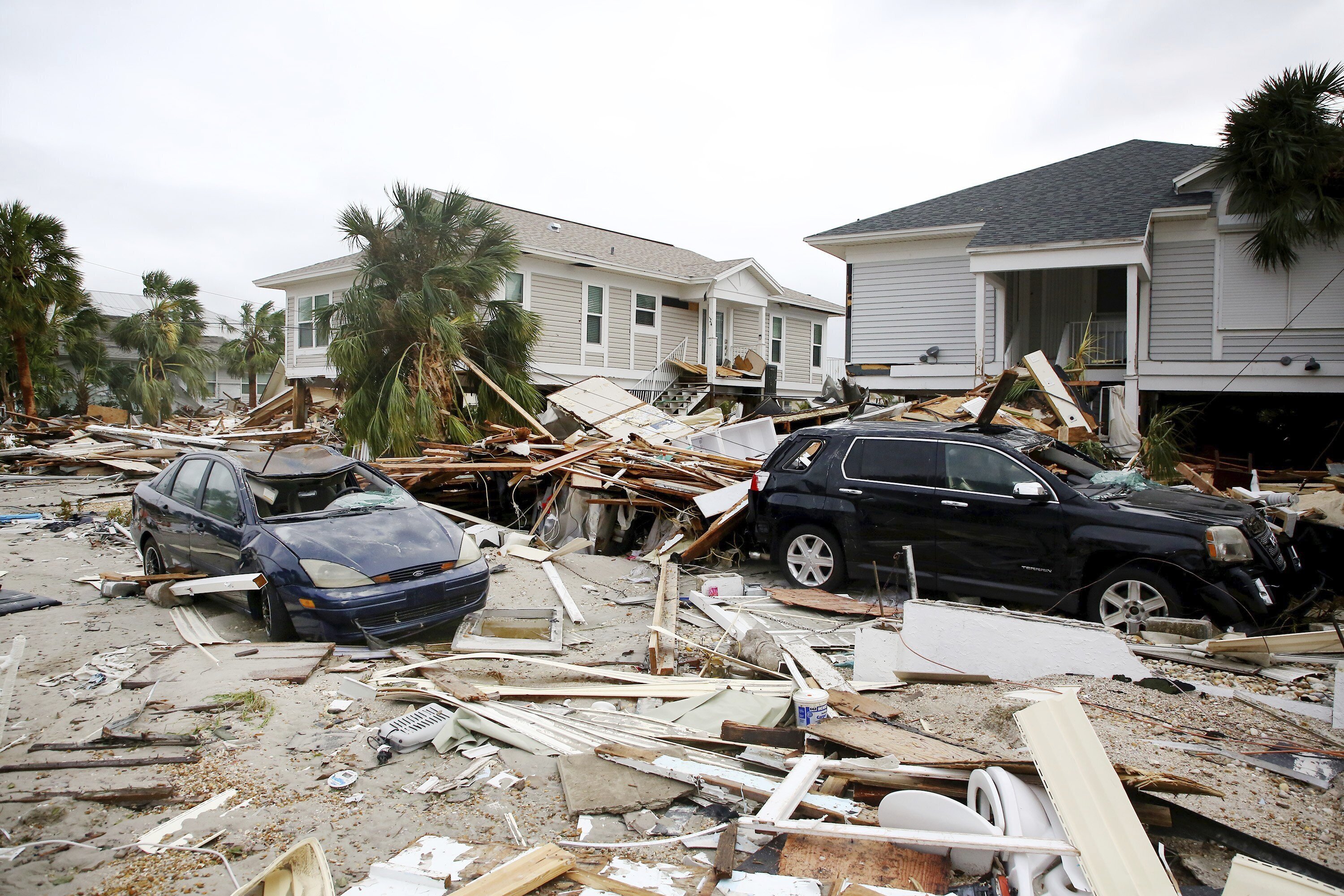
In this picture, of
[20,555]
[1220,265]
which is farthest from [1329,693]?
[20,555]

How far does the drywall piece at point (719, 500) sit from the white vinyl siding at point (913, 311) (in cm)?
844

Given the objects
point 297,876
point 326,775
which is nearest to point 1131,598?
point 326,775

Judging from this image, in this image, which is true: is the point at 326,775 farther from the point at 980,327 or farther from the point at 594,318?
the point at 594,318

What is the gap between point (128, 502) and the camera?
51.6 ft

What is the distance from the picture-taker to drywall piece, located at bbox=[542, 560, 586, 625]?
7457mm

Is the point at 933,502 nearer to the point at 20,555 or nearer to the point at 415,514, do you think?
the point at 415,514

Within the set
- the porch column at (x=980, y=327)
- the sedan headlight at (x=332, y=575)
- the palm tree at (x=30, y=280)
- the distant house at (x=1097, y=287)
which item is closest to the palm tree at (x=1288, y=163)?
the distant house at (x=1097, y=287)

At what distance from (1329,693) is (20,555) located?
13643 millimetres

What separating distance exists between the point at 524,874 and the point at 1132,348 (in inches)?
575

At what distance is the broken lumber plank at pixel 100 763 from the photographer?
13.3 feet

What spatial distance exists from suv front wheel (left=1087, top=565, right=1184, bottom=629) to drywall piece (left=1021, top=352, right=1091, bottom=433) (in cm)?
551

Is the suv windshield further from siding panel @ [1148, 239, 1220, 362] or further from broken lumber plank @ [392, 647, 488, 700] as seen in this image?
siding panel @ [1148, 239, 1220, 362]

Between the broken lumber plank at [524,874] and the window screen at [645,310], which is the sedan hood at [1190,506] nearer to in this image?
the broken lumber plank at [524,874]

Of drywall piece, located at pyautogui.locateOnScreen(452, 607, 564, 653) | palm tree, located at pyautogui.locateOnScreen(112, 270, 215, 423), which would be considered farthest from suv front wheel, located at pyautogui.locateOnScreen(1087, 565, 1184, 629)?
palm tree, located at pyautogui.locateOnScreen(112, 270, 215, 423)
